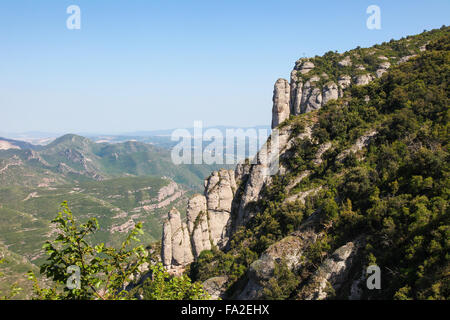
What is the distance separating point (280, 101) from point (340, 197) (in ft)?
137

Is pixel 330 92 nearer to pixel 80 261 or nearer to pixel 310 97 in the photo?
pixel 310 97

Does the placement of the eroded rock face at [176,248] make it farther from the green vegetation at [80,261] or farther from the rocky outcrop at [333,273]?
the green vegetation at [80,261]

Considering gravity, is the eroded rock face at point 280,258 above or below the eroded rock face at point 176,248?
above

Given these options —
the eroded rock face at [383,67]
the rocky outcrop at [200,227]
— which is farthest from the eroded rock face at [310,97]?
the rocky outcrop at [200,227]

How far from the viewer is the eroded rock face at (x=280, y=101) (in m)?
72.4

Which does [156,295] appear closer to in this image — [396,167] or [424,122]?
[396,167]

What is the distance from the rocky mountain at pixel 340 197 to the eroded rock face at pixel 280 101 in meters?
0.28

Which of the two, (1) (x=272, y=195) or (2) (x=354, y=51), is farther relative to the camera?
(2) (x=354, y=51)

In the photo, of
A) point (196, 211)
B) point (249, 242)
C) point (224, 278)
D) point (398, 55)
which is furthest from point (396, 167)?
point (398, 55)

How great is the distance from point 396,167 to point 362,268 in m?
14.5

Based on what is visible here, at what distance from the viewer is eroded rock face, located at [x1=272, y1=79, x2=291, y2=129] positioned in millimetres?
72375

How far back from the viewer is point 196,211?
63656mm

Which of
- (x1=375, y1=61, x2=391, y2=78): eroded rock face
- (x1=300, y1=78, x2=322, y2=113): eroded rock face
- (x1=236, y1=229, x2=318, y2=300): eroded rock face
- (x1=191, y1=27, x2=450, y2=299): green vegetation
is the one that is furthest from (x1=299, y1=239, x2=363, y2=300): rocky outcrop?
(x1=375, y1=61, x2=391, y2=78): eroded rock face

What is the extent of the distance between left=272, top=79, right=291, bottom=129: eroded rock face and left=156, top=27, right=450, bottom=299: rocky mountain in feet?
0.92
